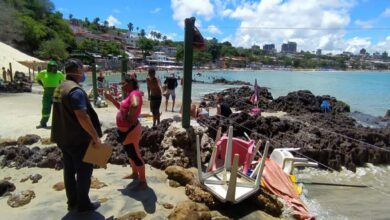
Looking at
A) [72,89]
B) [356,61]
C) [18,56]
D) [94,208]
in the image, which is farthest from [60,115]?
[356,61]

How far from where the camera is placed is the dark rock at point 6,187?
5.50 m

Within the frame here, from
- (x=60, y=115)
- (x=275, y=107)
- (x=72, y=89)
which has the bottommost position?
(x=275, y=107)

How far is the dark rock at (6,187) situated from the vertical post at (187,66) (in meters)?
3.27

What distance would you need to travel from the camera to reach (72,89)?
4.19 m

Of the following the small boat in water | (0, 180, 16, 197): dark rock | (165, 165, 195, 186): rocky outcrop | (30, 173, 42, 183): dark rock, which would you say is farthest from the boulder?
the small boat in water

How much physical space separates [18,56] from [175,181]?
51.3 meters

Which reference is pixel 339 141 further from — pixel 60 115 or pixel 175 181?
pixel 60 115

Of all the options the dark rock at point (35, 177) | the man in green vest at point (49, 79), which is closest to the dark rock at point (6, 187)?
the dark rock at point (35, 177)

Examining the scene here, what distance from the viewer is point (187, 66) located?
733cm

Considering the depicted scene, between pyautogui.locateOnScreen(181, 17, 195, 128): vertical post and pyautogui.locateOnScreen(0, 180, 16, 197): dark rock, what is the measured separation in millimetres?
3266

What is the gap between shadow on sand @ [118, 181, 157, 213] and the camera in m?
5.15

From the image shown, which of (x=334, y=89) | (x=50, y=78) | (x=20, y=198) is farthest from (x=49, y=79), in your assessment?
(x=334, y=89)

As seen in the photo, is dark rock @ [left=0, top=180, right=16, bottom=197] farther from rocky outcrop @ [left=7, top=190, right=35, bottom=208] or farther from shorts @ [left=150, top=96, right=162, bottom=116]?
shorts @ [left=150, top=96, right=162, bottom=116]

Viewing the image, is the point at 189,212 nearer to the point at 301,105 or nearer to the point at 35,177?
the point at 35,177
